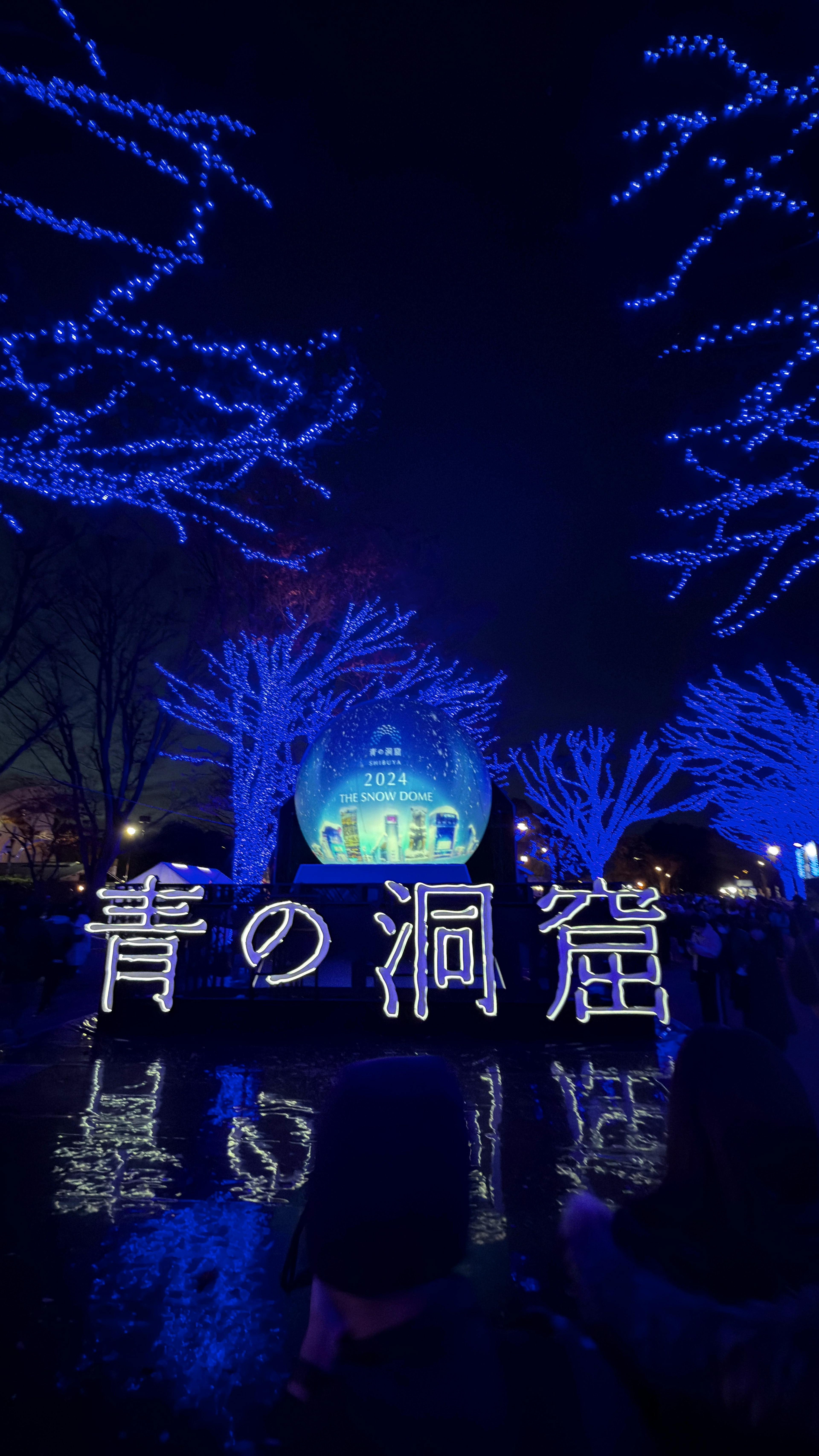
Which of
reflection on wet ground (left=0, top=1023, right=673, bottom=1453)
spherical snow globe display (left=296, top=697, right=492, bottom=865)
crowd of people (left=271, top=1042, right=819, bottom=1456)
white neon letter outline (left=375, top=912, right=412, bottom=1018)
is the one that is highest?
spherical snow globe display (left=296, top=697, right=492, bottom=865)

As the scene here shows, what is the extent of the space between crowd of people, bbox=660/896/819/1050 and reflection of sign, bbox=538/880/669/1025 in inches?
41.4

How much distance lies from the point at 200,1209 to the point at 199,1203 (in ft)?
0.28

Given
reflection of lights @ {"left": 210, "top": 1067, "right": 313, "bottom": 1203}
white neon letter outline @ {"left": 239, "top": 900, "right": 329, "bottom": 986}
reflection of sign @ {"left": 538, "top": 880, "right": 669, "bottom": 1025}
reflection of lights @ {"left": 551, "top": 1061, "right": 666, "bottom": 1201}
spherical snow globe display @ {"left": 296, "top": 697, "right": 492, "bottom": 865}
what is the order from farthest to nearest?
spherical snow globe display @ {"left": 296, "top": 697, "right": 492, "bottom": 865}, white neon letter outline @ {"left": 239, "top": 900, "right": 329, "bottom": 986}, reflection of sign @ {"left": 538, "top": 880, "right": 669, "bottom": 1025}, reflection of lights @ {"left": 551, "top": 1061, "right": 666, "bottom": 1201}, reflection of lights @ {"left": 210, "top": 1067, "right": 313, "bottom": 1203}

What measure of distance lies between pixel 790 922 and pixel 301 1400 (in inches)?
805

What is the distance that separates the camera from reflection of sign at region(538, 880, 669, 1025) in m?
9.00

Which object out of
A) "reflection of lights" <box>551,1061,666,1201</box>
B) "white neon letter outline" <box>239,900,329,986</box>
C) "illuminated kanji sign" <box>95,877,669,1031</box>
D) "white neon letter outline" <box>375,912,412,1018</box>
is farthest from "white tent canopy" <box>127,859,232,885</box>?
"reflection of lights" <box>551,1061,666,1201</box>

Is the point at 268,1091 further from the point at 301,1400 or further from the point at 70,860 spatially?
the point at 70,860

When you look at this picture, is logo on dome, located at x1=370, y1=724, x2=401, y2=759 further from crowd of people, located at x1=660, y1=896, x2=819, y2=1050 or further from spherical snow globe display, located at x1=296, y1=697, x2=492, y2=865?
crowd of people, located at x1=660, y1=896, x2=819, y2=1050

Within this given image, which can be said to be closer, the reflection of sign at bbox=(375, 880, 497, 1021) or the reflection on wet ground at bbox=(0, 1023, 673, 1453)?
the reflection on wet ground at bbox=(0, 1023, 673, 1453)

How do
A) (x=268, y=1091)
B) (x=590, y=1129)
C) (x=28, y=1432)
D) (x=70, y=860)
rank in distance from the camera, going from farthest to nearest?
(x=70, y=860) < (x=268, y=1091) < (x=590, y=1129) < (x=28, y=1432)

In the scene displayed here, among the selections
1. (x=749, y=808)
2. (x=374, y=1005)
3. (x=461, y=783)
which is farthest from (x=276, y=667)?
(x=749, y=808)

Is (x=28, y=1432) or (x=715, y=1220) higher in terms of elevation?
(x=715, y=1220)

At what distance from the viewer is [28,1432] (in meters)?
2.69

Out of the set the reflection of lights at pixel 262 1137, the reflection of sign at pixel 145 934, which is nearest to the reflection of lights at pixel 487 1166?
the reflection of lights at pixel 262 1137
